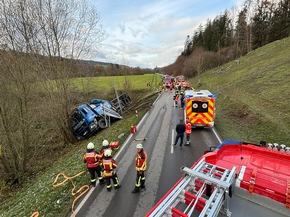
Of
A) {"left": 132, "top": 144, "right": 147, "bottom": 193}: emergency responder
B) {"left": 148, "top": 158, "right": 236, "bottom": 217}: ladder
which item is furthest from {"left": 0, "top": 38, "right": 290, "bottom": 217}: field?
{"left": 148, "top": 158, "right": 236, "bottom": 217}: ladder

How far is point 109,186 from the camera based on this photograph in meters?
6.52

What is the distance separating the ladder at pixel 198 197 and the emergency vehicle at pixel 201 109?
8777 mm

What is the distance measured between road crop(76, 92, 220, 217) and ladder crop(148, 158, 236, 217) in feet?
9.38

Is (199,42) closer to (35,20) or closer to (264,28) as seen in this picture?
(264,28)

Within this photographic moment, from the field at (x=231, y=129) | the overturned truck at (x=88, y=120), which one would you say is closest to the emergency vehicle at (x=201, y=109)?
the field at (x=231, y=129)

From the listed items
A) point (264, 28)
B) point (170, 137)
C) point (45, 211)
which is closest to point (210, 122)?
point (170, 137)

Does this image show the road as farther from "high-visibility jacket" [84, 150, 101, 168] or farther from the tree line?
the tree line

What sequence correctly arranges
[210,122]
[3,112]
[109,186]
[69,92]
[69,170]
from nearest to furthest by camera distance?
[109,186]
[69,170]
[3,112]
[210,122]
[69,92]

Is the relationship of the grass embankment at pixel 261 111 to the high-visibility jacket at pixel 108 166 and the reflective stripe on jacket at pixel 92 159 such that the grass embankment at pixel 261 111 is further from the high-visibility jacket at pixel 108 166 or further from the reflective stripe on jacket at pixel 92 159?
the reflective stripe on jacket at pixel 92 159

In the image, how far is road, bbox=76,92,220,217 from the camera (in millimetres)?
5758

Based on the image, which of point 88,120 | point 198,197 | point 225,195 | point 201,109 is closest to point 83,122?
point 88,120

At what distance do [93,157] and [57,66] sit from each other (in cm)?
914

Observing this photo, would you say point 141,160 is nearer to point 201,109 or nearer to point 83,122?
point 201,109

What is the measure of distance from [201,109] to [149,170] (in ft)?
19.9
